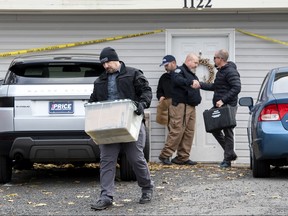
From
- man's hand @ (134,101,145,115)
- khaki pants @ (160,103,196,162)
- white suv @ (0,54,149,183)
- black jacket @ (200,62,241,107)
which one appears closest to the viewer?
man's hand @ (134,101,145,115)

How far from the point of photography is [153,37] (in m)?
14.1

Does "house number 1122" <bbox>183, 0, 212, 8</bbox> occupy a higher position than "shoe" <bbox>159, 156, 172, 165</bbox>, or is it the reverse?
"house number 1122" <bbox>183, 0, 212, 8</bbox>

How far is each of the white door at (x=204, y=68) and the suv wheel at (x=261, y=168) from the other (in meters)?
3.67

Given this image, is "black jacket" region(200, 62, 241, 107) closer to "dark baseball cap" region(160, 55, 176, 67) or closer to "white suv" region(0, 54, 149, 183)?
"dark baseball cap" region(160, 55, 176, 67)

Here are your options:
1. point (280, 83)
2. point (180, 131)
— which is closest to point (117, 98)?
point (280, 83)

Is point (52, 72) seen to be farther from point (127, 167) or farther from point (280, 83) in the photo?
point (280, 83)

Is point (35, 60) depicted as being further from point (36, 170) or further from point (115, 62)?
point (36, 170)

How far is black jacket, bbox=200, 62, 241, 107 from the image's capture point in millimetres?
12016

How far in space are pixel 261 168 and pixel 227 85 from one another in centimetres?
218

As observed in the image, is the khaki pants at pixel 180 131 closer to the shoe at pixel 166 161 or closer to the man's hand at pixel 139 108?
the shoe at pixel 166 161

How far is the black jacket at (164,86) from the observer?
13.5 m

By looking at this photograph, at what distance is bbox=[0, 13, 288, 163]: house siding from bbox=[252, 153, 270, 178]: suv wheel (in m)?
3.63

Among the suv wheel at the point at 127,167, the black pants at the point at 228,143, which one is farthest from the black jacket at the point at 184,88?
the suv wheel at the point at 127,167

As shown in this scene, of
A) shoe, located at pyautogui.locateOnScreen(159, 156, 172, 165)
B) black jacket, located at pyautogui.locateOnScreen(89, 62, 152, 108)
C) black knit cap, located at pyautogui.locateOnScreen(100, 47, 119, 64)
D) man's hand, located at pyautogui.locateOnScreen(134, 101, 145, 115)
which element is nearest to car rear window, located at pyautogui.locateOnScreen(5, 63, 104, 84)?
black jacket, located at pyautogui.locateOnScreen(89, 62, 152, 108)
